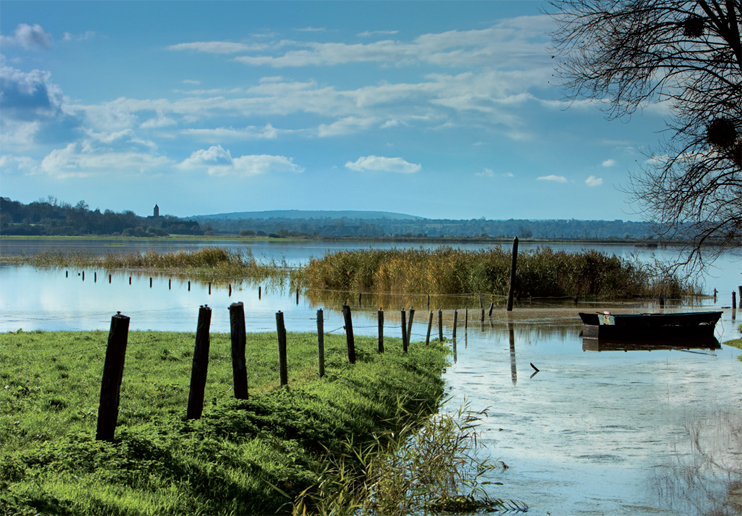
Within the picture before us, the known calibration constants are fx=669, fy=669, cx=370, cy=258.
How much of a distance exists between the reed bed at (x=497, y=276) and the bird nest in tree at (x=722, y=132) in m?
24.9

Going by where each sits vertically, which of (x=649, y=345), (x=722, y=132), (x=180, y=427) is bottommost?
(x=649, y=345)

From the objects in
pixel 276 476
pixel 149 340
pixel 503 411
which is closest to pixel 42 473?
pixel 276 476

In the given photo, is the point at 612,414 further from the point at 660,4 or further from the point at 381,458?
the point at 660,4

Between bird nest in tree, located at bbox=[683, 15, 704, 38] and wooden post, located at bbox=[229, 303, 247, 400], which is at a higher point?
bird nest in tree, located at bbox=[683, 15, 704, 38]

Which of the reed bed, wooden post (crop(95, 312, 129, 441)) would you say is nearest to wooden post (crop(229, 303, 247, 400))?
wooden post (crop(95, 312, 129, 441))

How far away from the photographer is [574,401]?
15.3m

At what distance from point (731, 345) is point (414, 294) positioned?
18707 millimetres

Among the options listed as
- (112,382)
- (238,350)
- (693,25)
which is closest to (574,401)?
(238,350)

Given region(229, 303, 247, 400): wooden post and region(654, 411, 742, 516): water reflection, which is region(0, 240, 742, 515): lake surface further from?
region(229, 303, 247, 400): wooden post

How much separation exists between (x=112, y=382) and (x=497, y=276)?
3459 cm

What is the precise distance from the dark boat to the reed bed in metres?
14.2

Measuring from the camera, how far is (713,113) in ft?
58.3

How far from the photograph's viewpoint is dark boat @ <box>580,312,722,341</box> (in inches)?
1021

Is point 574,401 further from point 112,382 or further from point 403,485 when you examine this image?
point 112,382
